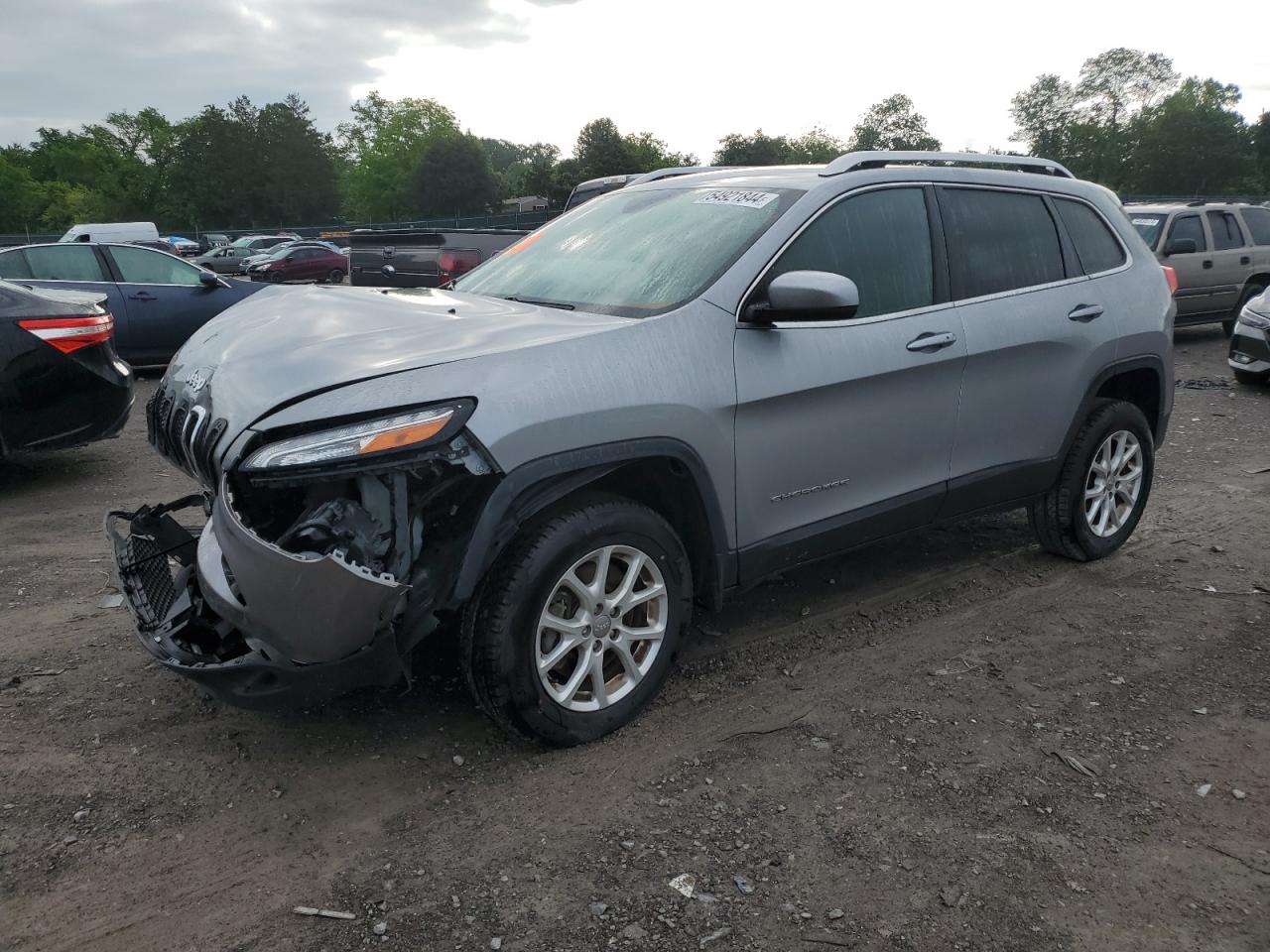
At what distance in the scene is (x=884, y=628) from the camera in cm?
426

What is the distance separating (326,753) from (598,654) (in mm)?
955

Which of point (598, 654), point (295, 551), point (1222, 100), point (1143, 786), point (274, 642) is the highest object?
point (1222, 100)

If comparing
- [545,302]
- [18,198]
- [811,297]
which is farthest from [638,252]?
[18,198]

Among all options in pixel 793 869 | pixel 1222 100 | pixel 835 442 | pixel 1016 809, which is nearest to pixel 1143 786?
Result: pixel 1016 809

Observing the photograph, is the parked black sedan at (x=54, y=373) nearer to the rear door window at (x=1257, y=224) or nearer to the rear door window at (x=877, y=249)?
the rear door window at (x=877, y=249)

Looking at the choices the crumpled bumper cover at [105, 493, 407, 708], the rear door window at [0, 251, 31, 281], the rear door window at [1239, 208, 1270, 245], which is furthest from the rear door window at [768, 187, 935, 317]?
the rear door window at [1239, 208, 1270, 245]

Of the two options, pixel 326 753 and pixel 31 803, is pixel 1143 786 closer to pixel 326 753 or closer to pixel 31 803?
pixel 326 753

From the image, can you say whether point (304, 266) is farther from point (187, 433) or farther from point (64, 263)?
point (187, 433)

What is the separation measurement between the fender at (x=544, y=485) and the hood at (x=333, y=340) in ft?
1.24

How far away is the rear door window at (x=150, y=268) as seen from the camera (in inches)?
423

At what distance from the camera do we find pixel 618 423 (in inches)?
121

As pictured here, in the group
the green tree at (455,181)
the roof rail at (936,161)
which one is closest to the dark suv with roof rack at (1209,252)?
the roof rail at (936,161)

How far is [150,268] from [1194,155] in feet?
249

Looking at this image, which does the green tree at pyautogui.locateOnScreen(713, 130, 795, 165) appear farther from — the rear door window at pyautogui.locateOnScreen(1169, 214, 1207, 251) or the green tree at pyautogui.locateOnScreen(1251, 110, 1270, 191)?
the rear door window at pyautogui.locateOnScreen(1169, 214, 1207, 251)
